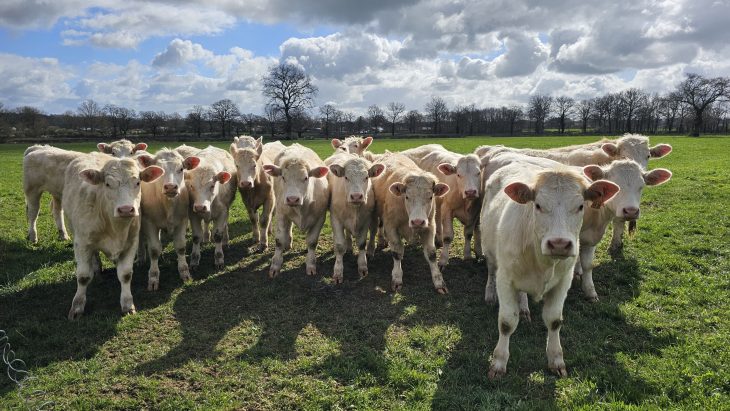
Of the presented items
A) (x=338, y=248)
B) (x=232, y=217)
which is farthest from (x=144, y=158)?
(x=232, y=217)

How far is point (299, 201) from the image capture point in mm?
7469

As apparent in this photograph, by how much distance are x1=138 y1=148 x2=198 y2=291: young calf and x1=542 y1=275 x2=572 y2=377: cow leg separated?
5.87m

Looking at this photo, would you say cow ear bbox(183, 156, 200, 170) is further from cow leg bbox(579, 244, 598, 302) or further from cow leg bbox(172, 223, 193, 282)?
cow leg bbox(579, 244, 598, 302)

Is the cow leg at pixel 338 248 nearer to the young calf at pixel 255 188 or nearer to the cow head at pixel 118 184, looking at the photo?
the young calf at pixel 255 188

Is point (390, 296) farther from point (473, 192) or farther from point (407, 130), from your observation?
point (407, 130)

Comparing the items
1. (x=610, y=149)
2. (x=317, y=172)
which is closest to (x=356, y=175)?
(x=317, y=172)

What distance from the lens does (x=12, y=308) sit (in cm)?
653

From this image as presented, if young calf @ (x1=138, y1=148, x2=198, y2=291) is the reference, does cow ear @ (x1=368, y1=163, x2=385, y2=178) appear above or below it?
above

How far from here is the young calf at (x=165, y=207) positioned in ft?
24.4

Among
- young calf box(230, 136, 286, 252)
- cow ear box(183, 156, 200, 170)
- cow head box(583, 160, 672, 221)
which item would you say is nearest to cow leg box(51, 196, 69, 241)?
young calf box(230, 136, 286, 252)

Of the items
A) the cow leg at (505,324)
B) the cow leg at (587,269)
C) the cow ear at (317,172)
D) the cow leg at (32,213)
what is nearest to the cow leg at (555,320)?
the cow leg at (505,324)

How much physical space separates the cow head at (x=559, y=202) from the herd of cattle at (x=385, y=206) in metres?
0.01

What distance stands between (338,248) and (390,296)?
137 cm

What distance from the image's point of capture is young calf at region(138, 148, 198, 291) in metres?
7.44
